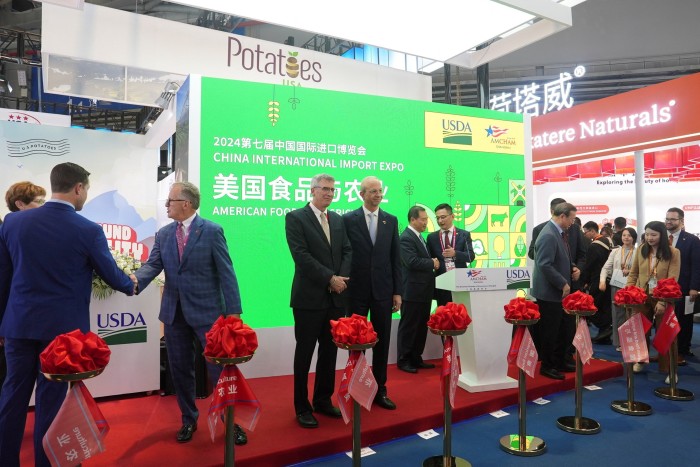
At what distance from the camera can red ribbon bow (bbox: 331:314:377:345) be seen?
2201 mm

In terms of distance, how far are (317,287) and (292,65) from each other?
349 cm

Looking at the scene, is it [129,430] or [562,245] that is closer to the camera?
[129,430]

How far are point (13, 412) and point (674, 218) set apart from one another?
5926 mm

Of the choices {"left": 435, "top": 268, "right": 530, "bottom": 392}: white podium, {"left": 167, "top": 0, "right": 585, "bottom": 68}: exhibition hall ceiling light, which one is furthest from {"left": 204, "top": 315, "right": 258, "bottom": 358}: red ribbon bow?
{"left": 167, "top": 0, "right": 585, "bottom": 68}: exhibition hall ceiling light

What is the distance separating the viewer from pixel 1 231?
2246 mm

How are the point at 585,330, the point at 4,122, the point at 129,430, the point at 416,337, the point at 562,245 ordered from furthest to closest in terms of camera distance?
the point at 4,122 → the point at 416,337 → the point at 562,245 → the point at 585,330 → the point at 129,430

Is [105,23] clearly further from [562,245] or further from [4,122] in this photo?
[562,245]

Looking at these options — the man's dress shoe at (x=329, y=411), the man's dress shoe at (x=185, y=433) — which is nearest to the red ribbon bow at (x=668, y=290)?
the man's dress shoe at (x=329, y=411)

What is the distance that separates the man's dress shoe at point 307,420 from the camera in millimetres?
2959

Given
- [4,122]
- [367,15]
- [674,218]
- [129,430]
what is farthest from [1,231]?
[4,122]

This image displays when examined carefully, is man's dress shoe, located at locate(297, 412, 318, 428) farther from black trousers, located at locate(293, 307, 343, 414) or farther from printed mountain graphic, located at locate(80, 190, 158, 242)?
printed mountain graphic, located at locate(80, 190, 158, 242)

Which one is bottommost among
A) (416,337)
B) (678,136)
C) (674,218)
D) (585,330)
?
(416,337)

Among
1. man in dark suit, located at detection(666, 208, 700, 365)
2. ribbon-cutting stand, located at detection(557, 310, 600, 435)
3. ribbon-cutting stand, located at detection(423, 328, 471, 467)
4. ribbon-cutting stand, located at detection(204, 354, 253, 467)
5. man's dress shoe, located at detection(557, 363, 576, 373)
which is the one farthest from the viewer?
man in dark suit, located at detection(666, 208, 700, 365)

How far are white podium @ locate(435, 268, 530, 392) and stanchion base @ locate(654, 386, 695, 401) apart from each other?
1.18 metres
